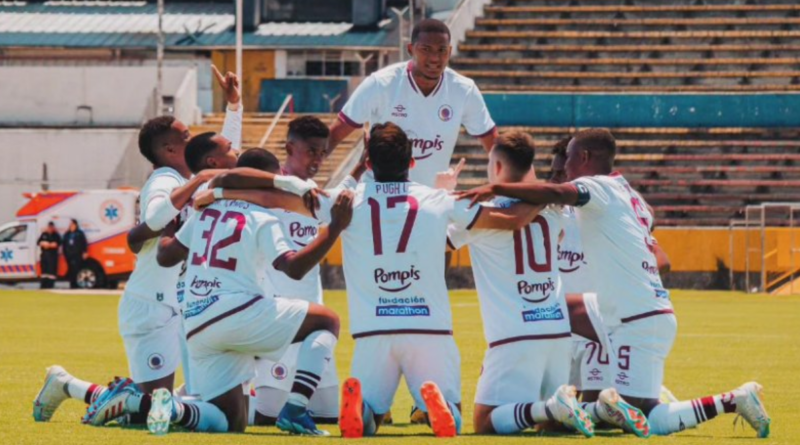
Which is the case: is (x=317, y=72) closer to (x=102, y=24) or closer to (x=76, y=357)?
(x=102, y=24)

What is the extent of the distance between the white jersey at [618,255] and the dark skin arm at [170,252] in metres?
2.62

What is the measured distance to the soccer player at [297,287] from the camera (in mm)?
12234

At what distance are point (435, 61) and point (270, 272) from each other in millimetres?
1976

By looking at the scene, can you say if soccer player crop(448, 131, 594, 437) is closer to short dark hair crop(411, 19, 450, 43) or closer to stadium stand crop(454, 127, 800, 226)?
short dark hair crop(411, 19, 450, 43)

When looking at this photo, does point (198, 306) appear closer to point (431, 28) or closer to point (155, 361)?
point (155, 361)

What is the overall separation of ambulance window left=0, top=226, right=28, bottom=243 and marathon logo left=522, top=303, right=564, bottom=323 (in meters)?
33.5

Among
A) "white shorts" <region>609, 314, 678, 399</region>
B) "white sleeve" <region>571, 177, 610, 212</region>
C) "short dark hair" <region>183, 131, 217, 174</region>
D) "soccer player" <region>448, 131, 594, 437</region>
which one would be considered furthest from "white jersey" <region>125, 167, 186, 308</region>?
"white shorts" <region>609, 314, 678, 399</region>

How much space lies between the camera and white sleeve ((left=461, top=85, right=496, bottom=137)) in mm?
13367

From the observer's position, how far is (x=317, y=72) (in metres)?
58.9

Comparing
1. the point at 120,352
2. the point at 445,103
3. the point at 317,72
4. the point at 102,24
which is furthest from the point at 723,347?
the point at 102,24

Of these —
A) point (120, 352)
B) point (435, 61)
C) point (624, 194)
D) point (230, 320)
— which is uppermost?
point (435, 61)

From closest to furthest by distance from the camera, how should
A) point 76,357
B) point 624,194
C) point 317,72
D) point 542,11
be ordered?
1. point 624,194
2. point 76,357
3. point 542,11
4. point 317,72

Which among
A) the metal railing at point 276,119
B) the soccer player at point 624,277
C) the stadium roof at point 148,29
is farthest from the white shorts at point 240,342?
the stadium roof at point 148,29

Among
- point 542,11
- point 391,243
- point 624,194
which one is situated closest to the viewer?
point 391,243
